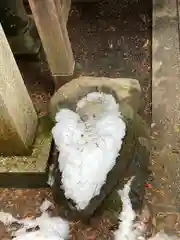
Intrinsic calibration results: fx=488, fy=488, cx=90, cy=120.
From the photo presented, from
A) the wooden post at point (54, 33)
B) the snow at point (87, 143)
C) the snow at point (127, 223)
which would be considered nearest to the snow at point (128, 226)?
the snow at point (127, 223)

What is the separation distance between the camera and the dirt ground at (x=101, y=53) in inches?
76.5

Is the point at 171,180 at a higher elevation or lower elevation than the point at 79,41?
lower

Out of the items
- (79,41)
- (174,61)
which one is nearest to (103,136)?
(174,61)

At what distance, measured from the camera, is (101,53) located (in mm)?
2383

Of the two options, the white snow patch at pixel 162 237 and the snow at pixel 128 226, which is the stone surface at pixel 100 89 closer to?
the snow at pixel 128 226

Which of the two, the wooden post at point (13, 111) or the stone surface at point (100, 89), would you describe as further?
the stone surface at point (100, 89)

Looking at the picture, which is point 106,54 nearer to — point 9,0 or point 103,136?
point 9,0

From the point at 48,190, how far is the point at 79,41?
2.86ft

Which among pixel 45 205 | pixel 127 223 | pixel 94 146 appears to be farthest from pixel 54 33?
pixel 127 223

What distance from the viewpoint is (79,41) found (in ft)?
8.09

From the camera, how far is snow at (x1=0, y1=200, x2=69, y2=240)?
70.0 inches

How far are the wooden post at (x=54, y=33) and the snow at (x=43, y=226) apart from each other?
609mm

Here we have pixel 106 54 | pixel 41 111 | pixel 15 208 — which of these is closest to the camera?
pixel 15 208

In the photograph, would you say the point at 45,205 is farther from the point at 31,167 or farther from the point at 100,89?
the point at 100,89
